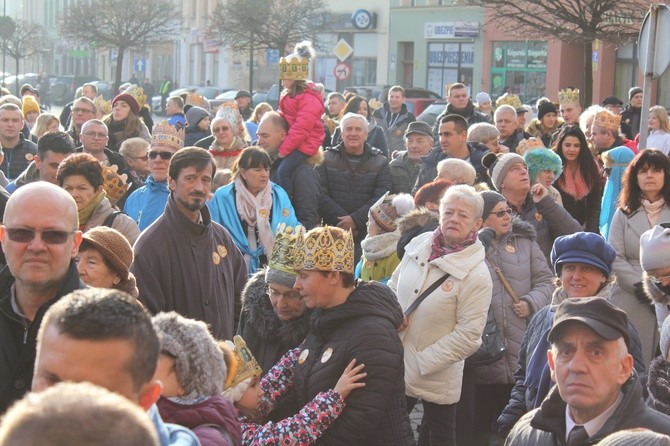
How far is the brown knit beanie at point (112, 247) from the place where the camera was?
222 inches

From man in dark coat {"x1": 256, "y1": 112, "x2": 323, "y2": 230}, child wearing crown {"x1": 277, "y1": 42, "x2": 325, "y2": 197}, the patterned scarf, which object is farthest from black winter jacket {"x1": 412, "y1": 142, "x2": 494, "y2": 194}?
the patterned scarf

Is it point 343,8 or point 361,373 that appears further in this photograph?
point 343,8

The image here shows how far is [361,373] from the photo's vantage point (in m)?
5.12

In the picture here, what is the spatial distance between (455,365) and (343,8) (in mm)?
53520

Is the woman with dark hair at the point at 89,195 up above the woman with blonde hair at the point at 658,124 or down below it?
below

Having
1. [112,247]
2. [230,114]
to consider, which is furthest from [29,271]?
[230,114]

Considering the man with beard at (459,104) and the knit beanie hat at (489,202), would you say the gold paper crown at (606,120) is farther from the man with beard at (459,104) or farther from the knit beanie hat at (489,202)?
the knit beanie hat at (489,202)

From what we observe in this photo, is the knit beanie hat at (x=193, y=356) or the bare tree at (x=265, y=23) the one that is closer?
the knit beanie hat at (x=193, y=356)

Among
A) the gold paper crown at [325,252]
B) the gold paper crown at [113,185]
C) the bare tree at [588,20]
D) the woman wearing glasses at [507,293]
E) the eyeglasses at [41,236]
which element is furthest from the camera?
the bare tree at [588,20]

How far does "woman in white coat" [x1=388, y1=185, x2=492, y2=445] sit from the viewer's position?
23.1 ft

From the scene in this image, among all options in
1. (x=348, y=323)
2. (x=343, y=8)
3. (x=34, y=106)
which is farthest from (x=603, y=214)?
(x=343, y=8)

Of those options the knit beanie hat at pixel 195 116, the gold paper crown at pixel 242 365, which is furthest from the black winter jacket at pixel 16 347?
the knit beanie hat at pixel 195 116

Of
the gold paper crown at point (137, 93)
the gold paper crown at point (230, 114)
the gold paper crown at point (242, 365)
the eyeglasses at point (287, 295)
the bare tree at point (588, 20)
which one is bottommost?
the gold paper crown at point (242, 365)

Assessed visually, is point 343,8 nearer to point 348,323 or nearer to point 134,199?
A: point 134,199
